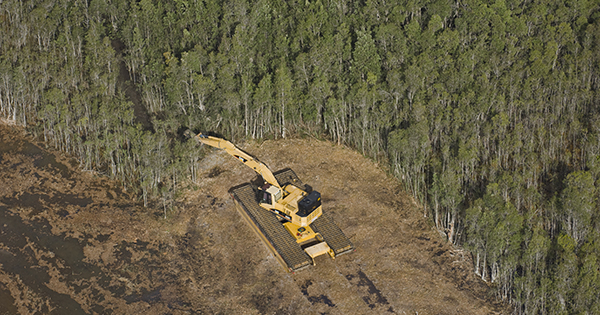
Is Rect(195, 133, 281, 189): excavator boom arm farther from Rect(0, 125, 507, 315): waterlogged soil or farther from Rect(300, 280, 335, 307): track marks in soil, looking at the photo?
Rect(300, 280, 335, 307): track marks in soil

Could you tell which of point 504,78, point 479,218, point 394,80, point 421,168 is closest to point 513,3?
point 504,78

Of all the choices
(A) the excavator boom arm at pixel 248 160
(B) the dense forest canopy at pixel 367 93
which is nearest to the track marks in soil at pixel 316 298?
(A) the excavator boom arm at pixel 248 160

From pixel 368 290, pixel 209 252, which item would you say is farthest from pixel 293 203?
pixel 368 290

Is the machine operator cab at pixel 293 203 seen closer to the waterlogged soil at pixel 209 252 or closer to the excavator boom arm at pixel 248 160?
the excavator boom arm at pixel 248 160

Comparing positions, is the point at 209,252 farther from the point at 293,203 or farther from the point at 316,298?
the point at 316,298

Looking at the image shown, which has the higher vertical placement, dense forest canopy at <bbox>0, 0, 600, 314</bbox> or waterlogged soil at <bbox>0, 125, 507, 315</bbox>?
dense forest canopy at <bbox>0, 0, 600, 314</bbox>

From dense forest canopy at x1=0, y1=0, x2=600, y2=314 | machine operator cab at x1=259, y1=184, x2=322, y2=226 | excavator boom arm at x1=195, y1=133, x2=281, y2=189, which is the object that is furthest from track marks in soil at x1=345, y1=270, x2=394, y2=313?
excavator boom arm at x1=195, y1=133, x2=281, y2=189

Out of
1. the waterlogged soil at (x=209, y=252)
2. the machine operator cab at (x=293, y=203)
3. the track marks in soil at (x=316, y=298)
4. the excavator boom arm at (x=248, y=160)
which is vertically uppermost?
the excavator boom arm at (x=248, y=160)

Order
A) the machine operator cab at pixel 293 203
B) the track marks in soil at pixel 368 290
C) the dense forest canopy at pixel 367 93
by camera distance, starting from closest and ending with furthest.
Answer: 1. the track marks in soil at pixel 368 290
2. the machine operator cab at pixel 293 203
3. the dense forest canopy at pixel 367 93

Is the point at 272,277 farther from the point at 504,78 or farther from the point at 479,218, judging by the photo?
the point at 504,78
